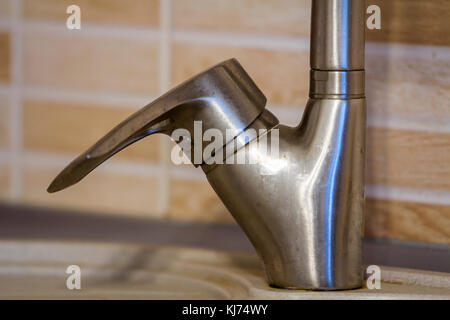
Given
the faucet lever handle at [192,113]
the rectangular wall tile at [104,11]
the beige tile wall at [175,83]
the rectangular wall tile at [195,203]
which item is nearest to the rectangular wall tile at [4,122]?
the beige tile wall at [175,83]

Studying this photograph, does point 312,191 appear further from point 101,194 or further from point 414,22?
point 101,194

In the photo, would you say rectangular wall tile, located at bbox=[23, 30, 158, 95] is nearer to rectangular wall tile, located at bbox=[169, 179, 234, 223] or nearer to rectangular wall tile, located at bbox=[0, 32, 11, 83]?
rectangular wall tile, located at bbox=[0, 32, 11, 83]

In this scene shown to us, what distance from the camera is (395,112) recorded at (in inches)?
32.8

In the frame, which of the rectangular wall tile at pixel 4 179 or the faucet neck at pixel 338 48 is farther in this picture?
the rectangular wall tile at pixel 4 179

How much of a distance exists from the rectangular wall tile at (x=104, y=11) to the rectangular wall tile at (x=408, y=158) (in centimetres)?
30

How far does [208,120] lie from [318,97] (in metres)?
0.10

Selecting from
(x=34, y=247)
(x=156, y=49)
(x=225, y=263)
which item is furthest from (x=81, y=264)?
(x=156, y=49)

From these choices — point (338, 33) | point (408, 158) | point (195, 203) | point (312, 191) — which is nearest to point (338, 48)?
point (338, 33)

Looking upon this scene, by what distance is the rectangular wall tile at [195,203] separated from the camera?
0.92 m

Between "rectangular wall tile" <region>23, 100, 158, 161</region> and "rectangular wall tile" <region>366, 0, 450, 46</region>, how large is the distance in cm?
31

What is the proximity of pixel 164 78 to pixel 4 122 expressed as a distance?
9.1 inches

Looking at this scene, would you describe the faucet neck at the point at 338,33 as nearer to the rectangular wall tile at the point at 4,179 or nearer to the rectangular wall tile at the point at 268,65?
the rectangular wall tile at the point at 268,65

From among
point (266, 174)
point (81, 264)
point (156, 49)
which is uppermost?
point (156, 49)

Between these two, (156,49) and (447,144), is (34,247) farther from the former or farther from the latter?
(447,144)
